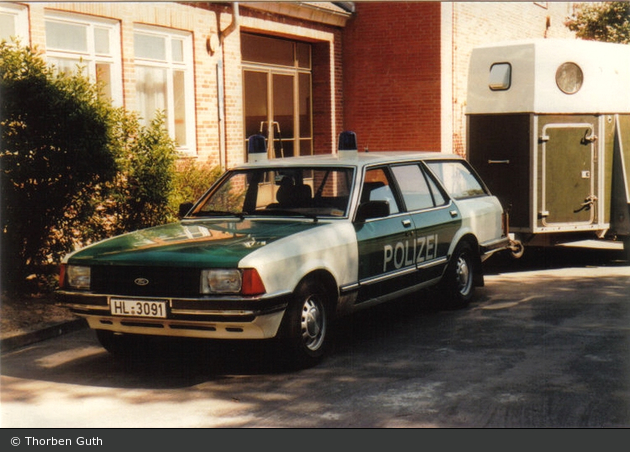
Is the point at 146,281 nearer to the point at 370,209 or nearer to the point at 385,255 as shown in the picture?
the point at 370,209

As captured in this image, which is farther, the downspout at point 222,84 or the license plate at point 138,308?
the downspout at point 222,84

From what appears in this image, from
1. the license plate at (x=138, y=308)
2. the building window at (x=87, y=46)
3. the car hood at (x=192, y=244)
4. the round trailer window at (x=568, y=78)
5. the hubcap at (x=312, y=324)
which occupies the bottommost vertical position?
the hubcap at (x=312, y=324)

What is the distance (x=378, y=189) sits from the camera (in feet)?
25.2

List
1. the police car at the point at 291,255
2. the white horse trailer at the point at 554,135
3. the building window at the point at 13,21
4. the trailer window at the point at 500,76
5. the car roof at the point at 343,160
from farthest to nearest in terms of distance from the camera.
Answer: the trailer window at the point at 500,76, the white horse trailer at the point at 554,135, the building window at the point at 13,21, the car roof at the point at 343,160, the police car at the point at 291,255

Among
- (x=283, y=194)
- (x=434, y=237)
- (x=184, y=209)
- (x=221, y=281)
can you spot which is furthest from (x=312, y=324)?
(x=434, y=237)

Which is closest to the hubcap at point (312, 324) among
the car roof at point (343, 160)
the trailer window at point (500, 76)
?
the car roof at point (343, 160)

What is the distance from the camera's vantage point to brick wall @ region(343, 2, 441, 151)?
60.4 ft

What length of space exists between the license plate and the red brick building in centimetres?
726

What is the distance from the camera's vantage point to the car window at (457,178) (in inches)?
347

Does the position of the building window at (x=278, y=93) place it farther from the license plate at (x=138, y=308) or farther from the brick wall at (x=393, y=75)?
the license plate at (x=138, y=308)

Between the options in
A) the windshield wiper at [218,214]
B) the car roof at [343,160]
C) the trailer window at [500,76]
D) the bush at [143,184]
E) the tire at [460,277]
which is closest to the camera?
the windshield wiper at [218,214]

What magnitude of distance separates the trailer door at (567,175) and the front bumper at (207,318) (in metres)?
6.47

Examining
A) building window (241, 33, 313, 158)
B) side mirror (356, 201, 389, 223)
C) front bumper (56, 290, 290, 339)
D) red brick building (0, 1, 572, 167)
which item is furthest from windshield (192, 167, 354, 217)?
building window (241, 33, 313, 158)

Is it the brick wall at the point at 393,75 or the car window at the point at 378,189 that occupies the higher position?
the brick wall at the point at 393,75
